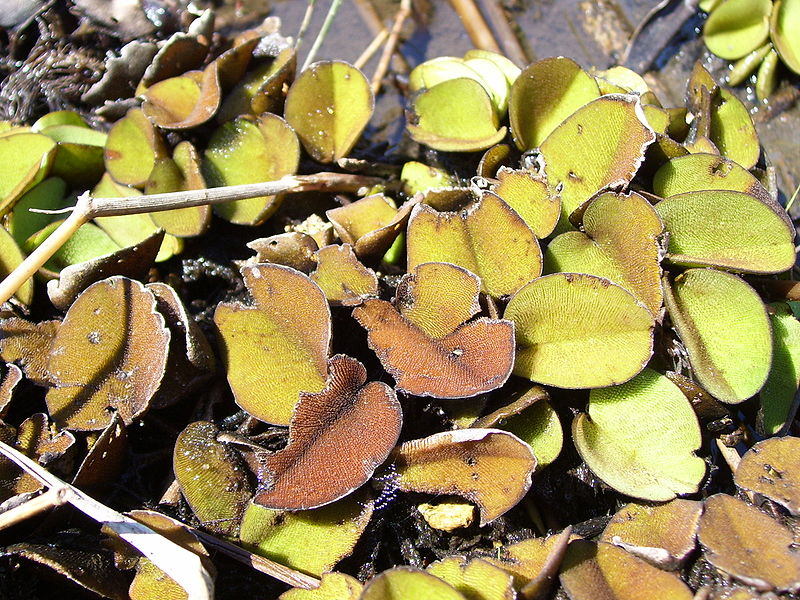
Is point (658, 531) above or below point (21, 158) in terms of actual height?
below

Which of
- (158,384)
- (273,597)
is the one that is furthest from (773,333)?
(158,384)

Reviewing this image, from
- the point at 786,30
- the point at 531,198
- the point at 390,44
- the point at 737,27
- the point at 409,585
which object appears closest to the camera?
the point at 409,585

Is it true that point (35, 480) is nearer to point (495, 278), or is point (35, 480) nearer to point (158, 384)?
point (158, 384)

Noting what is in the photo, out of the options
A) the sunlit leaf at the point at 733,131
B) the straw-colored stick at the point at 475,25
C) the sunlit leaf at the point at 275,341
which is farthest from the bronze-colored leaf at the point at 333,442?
the straw-colored stick at the point at 475,25

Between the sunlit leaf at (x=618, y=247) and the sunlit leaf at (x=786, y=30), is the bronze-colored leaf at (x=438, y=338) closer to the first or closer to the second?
the sunlit leaf at (x=618, y=247)

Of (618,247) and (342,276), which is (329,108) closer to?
(342,276)

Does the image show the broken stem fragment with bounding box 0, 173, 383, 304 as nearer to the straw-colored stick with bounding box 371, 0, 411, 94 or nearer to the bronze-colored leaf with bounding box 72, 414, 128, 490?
the bronze-colored leaf with bounding box 72, 414, 128, 490

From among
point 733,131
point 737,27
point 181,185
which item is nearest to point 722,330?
point 733,131
